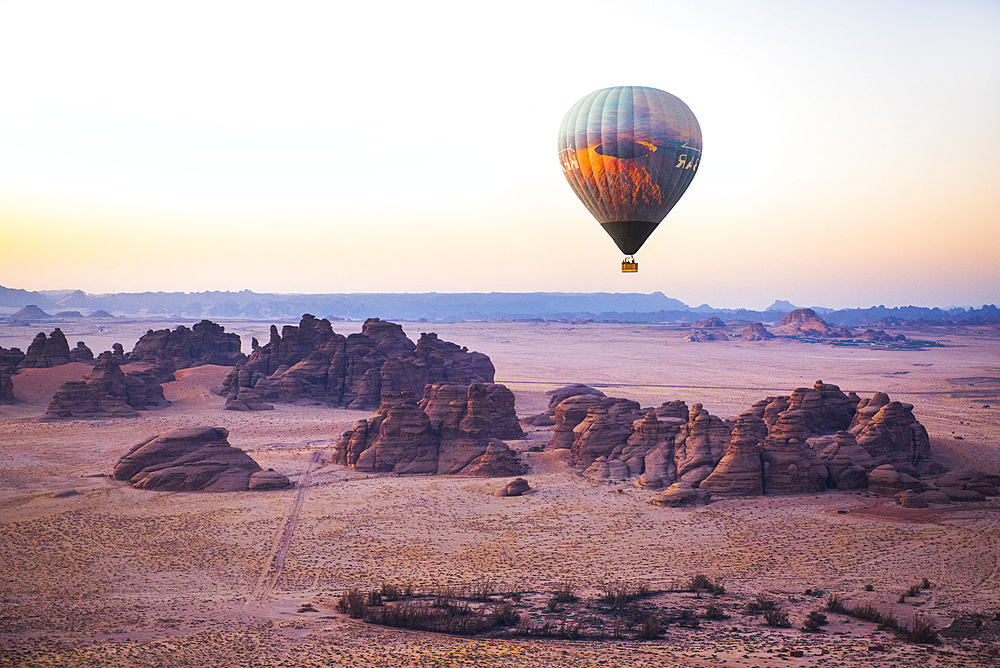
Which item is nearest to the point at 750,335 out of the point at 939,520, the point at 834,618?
the point at 939,520

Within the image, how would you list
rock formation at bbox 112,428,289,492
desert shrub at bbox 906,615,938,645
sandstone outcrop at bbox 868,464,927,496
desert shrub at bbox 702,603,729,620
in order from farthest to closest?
rock formation at bbox 112,428,289,492 < sandstone outcrop at bbox 868,464,927,496 < desert shrub at bbox 702,603,729,620 < desert shrub at bbox 906,615,938,645

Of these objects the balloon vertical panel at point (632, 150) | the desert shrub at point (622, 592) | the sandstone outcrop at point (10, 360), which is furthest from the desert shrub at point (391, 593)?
the sandstone outcrop at point (10, 360)

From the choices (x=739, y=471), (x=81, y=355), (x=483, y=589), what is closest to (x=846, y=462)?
(x=739, y=471)

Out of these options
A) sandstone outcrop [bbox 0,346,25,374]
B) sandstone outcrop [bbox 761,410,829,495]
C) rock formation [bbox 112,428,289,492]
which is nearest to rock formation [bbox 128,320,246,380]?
sandstone outcrop [bbox 0,346,25,374]

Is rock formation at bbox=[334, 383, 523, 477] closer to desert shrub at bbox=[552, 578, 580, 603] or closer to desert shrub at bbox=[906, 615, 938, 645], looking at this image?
desert shrub at bbox=[552, 578, 580, 603]

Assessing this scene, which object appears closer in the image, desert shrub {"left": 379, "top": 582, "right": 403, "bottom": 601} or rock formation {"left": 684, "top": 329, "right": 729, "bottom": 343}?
desert shrub {"left": 379, "top": 582, "right": 403, "bottom": 601}

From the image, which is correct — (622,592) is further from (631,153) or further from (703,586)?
(631,153)

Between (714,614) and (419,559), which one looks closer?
(714,614)
